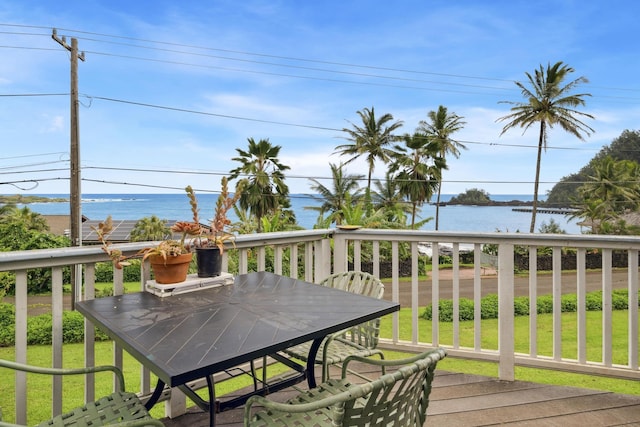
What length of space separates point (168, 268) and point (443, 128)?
30.6 m

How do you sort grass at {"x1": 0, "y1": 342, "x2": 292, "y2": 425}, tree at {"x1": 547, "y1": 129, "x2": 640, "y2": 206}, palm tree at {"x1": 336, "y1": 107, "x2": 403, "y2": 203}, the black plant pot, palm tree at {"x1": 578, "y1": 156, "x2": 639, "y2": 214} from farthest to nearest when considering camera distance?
tree at {"x1": 547, "y1": 129, "x2": 640, "y2": 206} < palm tree at {"x1": 578, "y1": 156, "x2": 639, "y2": 214} < palm tree at {"x1": 336, "y1": 107, "x2": 403, "y2": 203} < grass at {"x1": 0, "y1": 342, "x2": 292, "y2": 425} < the black plant pot

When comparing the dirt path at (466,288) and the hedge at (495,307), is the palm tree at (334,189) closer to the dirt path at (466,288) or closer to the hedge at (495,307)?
the dirt path at (466,288)

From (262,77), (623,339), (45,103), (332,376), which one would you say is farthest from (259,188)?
(332,376)

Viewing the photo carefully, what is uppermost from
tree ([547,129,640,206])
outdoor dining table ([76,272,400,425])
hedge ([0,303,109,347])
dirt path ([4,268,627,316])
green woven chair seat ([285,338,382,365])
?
tree ([547,129,640,206])

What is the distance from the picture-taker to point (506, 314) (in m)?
2.58

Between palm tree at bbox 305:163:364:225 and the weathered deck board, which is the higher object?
palm tree at bbox 305:163:364:225

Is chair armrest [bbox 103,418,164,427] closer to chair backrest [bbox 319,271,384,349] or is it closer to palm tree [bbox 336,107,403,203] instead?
chair backrest [bbox 319,271,384,349]

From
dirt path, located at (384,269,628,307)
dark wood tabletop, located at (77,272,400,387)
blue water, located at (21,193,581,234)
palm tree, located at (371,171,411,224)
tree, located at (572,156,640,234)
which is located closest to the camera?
dark wood tabletop, located at (77,272,400,387)

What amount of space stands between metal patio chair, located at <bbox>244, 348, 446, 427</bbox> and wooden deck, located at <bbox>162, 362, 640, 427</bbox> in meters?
0.95

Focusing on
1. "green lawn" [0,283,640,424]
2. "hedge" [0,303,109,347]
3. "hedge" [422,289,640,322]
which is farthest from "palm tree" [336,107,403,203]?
"hedge" [0,303,109,347]

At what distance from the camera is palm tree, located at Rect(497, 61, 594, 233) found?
23.9 meters

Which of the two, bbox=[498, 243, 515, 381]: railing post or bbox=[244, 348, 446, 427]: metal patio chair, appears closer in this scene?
bbox=[244, 348, 446, 427]: metal patio chair

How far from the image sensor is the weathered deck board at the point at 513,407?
81.7 inches

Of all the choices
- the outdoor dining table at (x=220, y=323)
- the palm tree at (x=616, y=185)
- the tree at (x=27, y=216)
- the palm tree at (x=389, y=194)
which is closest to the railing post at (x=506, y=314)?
the outdoor dining table at (x=220, y=323)
